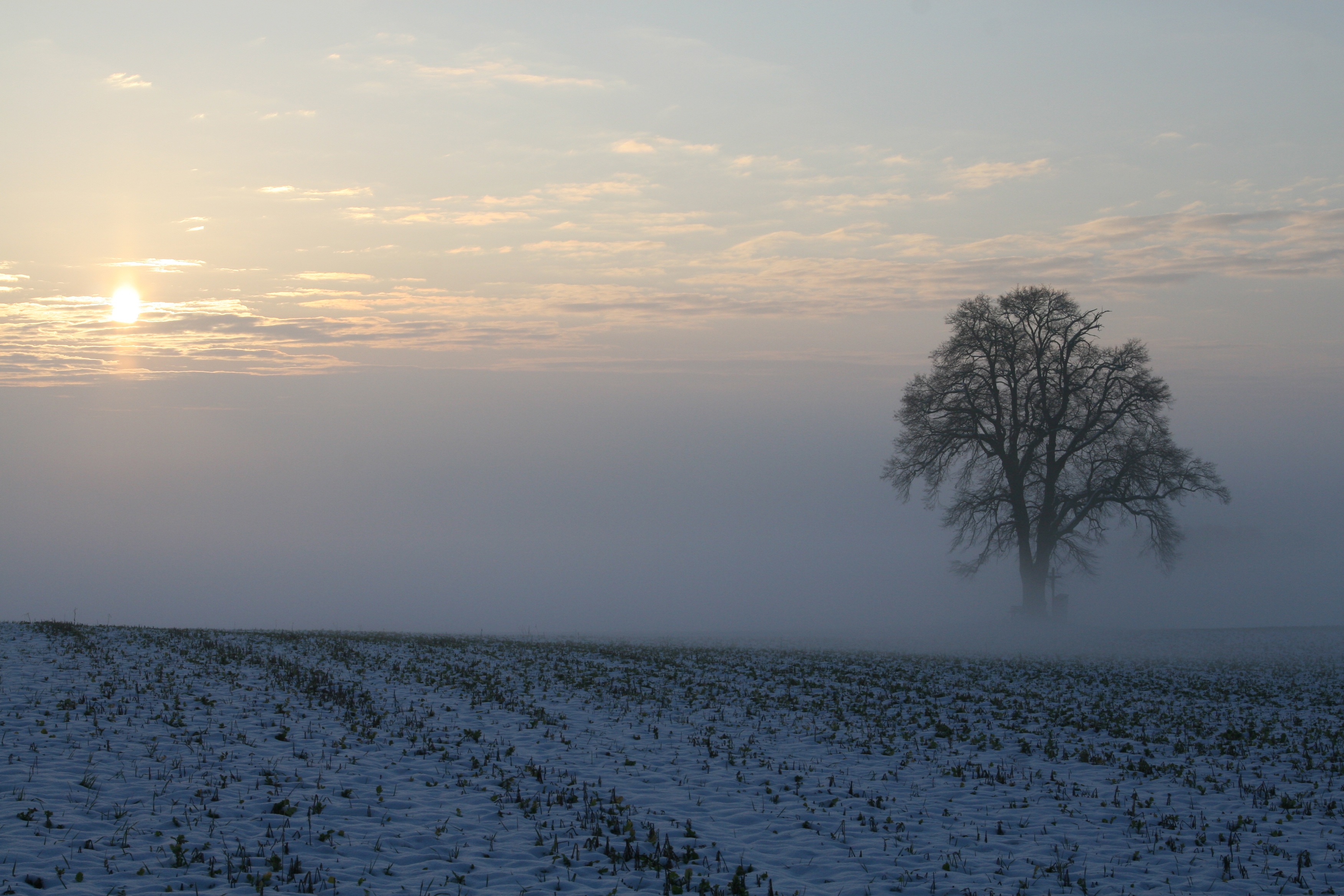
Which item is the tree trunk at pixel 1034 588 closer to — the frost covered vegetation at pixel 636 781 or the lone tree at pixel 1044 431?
the lone tree at pixel 1044 431

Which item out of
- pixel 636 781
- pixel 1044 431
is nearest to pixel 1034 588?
pixel 1044 431

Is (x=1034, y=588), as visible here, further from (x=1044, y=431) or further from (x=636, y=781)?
(x=636, y=781)

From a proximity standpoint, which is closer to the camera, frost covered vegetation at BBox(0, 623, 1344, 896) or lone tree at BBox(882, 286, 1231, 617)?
frost covered vegetation at BBox(0, 623, 1344, 896)

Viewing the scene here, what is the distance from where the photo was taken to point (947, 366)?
139 ft

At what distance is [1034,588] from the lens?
44.0m

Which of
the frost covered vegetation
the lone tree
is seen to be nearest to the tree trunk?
the lone tree

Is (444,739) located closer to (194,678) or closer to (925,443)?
(194,678)

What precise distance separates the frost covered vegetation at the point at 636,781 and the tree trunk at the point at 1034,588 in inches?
875

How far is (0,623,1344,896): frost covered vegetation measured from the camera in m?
8.42

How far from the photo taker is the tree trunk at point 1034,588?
4362 centimetres

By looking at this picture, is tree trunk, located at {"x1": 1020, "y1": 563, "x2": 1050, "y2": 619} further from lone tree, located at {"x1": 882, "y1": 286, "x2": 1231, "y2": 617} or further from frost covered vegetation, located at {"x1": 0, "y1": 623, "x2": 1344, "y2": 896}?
frost covered vegetation, located at {"x1": 0, "y1": 623, "x2": 1344, "y2": 896}

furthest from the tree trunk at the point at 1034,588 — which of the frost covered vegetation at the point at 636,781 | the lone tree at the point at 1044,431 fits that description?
the frost covered vegetation at the point at 636,781

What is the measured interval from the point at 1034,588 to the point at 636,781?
36984mm

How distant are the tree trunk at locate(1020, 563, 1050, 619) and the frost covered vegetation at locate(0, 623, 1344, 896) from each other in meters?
22.2
